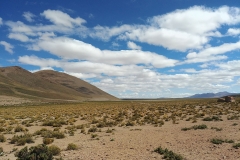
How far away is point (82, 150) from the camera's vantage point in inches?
498

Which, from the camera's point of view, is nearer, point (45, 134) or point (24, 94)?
point (45, 134)

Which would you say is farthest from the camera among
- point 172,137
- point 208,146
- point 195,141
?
point 172,137

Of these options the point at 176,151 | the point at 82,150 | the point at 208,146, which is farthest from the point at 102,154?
the point at 208,146

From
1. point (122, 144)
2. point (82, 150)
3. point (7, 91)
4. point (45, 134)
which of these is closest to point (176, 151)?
point (122, 144)

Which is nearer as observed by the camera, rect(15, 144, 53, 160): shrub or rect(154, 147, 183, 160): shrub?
rect(15, 144, 53, 160): shrub

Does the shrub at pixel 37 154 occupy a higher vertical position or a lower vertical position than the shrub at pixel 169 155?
higher

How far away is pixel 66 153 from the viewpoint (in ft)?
39.2

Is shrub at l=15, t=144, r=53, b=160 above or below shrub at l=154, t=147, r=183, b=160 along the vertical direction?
above

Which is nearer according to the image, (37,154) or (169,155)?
(37,154)

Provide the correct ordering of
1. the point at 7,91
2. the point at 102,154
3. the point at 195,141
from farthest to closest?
the point at 7,91, the point at 195,141, the point at 102,154

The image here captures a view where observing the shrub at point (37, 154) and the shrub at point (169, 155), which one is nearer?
the shrub at point (37, 154)

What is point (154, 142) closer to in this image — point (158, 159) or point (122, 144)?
point (122, 144)

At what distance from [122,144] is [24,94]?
505 ft

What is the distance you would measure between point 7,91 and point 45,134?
146515 millimetres
